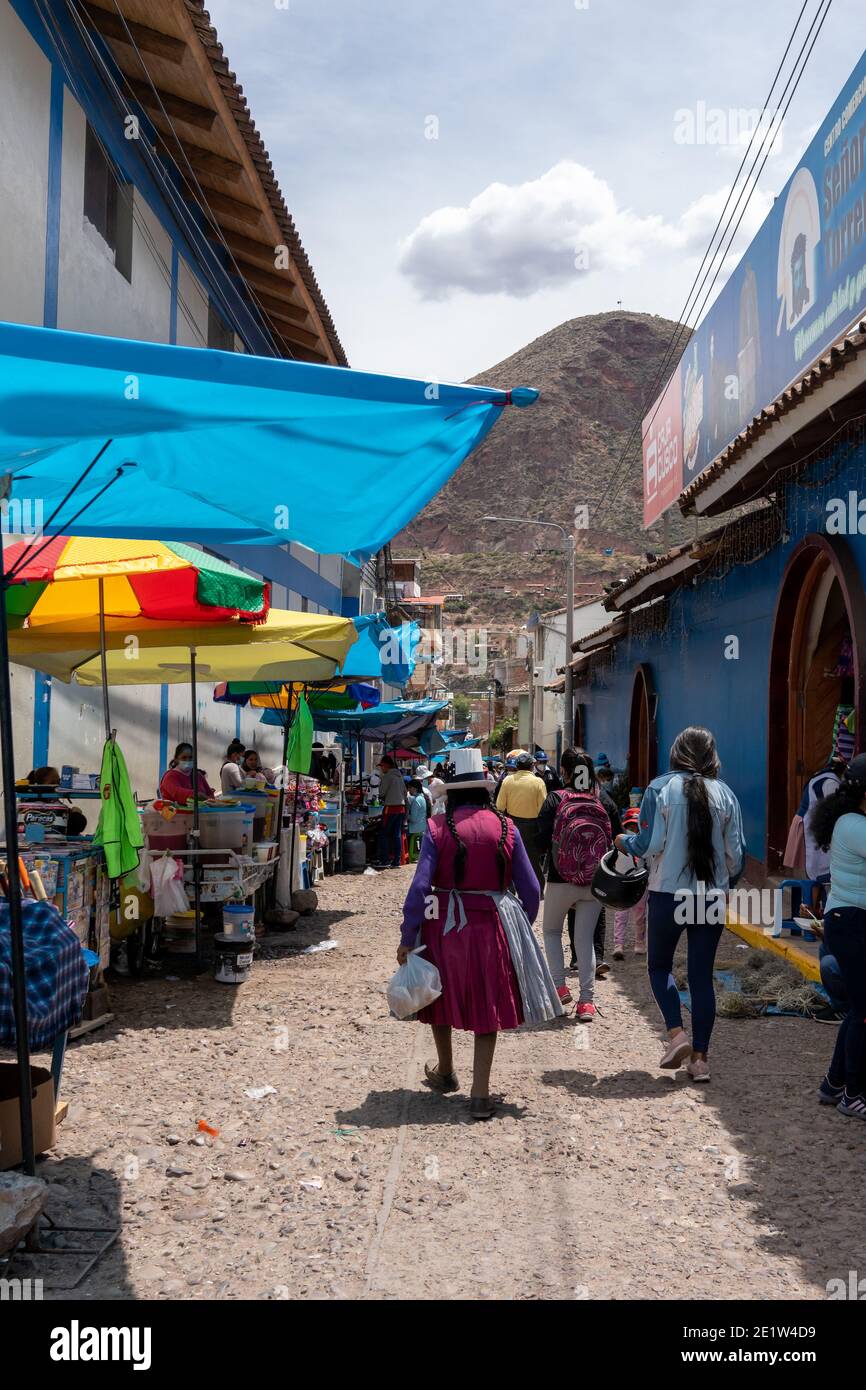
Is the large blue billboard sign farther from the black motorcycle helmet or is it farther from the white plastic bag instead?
the white plastic bag

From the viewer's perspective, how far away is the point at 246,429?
4.22m

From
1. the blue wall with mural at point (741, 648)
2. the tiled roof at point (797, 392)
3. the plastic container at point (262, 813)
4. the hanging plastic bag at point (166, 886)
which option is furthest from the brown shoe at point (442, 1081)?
the blue wall with mural at point (741, 648)

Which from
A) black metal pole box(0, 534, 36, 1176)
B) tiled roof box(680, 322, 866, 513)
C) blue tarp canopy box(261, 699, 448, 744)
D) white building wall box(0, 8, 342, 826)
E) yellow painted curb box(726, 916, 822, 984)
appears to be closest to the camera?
black metal pole box(0, 534, 36, 1176)

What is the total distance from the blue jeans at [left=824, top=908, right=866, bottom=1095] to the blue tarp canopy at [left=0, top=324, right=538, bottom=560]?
2650mm

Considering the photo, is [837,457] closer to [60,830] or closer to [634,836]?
[634,836]

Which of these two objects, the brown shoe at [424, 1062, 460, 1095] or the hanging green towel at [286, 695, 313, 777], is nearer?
the brown shoe at [424, 1062, 460, 1095]

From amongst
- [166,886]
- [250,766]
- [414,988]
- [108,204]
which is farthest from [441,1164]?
[250,766]

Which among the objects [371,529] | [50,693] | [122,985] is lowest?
[122,985]

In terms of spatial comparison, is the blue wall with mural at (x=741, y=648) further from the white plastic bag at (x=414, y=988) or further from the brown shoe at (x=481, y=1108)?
the brown shoe at (x=481, y=1108)

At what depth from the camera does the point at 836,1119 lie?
5352mm

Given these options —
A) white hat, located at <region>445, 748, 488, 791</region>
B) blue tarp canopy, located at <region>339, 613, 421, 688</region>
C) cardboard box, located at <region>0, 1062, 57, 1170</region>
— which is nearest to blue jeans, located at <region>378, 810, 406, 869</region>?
blue tarp canopy, located at <region>339, 613, 421, 688</region>

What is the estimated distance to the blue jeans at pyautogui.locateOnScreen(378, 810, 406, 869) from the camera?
18.7 metres

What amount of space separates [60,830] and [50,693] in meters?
2.78
